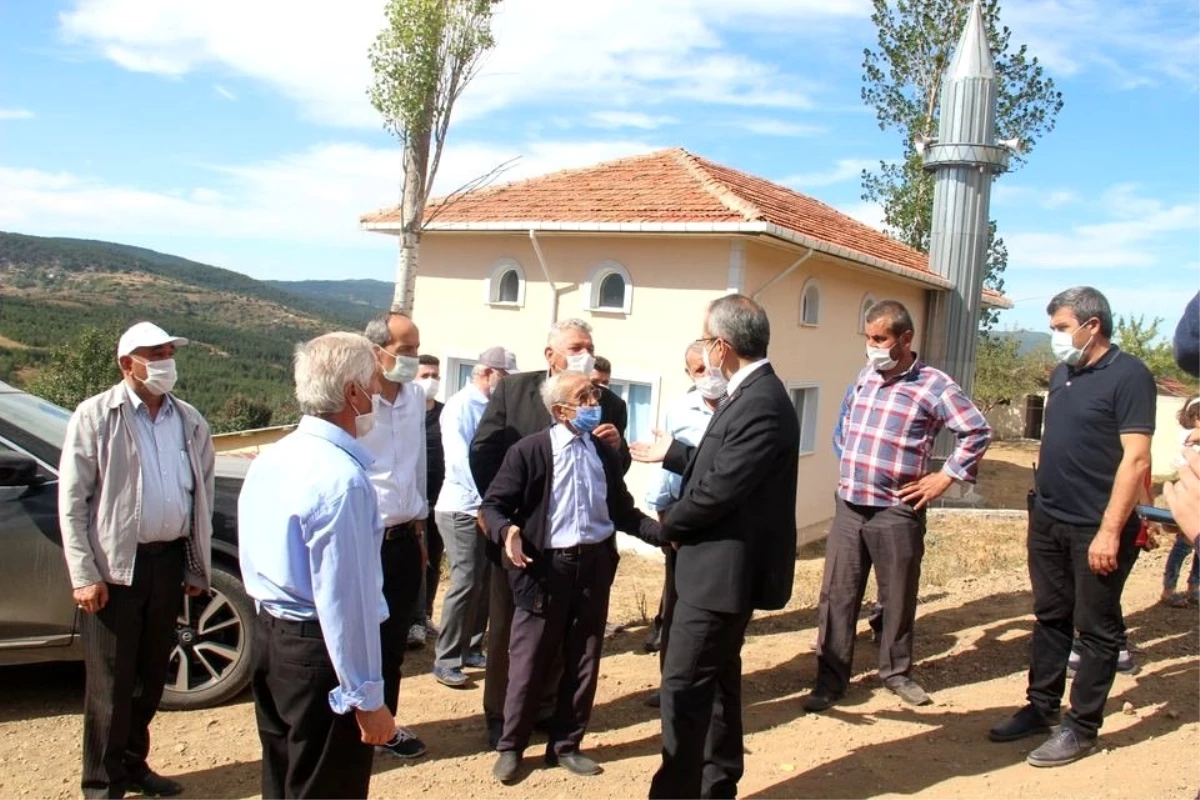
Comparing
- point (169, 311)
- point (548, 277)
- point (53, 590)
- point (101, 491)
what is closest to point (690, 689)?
point (101, 491)

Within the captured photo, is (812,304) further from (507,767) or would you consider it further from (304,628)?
(304,628)

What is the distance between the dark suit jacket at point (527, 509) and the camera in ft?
12.6

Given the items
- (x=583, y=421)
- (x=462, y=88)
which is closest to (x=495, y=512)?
(x=583, y=421)

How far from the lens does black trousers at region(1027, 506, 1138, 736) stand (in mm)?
3924

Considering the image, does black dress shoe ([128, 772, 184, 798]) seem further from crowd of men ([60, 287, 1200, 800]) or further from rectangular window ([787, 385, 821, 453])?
rectangular window ([787, 385, 821, 453])

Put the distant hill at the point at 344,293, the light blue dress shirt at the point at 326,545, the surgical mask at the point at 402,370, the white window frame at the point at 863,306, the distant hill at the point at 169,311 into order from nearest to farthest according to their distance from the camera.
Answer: the light blue dress shirt at the point at 326,545, the surgical mask at the point at 402,370, the white window frame at the point at 863,306, the distant hill at the point at 169,311, the distant hill at the point at 344,293

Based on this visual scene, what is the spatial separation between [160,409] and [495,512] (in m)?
1.45

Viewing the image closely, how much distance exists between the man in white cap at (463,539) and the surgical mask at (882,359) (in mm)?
2161

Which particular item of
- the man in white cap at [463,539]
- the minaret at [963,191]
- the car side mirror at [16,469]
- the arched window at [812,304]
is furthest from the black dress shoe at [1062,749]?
the minaret at [963,191]

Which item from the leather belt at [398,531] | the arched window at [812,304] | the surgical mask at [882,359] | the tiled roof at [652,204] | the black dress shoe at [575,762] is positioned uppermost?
the tiled roof at [652,204]

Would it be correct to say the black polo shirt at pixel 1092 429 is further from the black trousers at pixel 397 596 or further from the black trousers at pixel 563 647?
the black trousers at pixel 397 596

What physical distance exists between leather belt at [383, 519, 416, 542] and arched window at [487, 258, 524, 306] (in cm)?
1000

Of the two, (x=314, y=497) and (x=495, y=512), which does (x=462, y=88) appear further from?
(x=314, y=497)

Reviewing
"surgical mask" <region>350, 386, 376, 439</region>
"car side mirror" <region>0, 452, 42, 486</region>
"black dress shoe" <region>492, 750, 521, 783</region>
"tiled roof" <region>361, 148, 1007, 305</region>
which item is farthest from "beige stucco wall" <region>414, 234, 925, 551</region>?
"surgical mask" <region>350, 386, 376, 439</region>
